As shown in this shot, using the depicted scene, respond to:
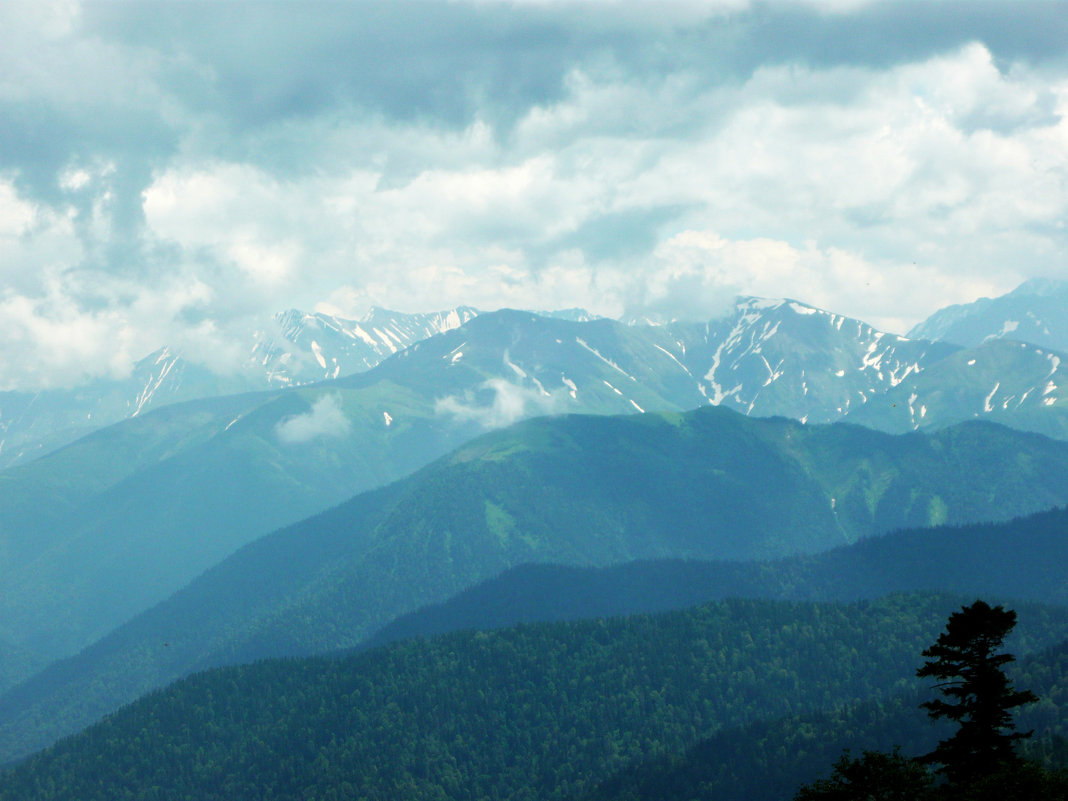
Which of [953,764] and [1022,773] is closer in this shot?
[1022,773]

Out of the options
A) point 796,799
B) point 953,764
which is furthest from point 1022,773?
point 796,799

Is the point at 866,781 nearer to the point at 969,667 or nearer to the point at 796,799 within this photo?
the point at 796,799

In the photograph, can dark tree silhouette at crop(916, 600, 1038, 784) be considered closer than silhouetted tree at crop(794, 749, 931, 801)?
Yes

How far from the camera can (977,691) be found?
200ft

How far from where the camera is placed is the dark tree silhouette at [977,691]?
60250 millimetres

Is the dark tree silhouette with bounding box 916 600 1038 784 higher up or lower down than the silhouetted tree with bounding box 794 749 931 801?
higher up

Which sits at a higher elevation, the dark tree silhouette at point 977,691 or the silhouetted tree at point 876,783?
the dark tree silhouette at point 977,691

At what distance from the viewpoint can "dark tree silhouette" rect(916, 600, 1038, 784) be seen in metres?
60.2

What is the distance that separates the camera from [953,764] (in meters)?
62.7

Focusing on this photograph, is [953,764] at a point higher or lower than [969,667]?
lower

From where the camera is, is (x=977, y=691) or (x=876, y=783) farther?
(x=876, y=783)

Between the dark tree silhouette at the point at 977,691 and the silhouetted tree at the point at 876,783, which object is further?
the silhouetted tree at the point at 876,783

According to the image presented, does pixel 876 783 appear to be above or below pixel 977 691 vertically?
below

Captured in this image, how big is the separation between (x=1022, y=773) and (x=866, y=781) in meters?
9.09
